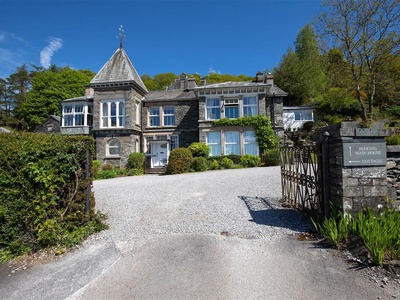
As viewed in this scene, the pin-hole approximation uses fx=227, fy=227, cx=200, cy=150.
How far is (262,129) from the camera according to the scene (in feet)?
59.5

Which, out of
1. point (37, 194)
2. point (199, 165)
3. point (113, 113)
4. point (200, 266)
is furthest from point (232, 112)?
point (200, 266)

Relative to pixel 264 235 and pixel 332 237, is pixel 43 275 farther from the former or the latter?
pixel 332 237

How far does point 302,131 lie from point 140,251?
2372 centimetres

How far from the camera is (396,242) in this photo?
10.5 feet

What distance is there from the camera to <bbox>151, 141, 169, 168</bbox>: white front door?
2108 centimetres

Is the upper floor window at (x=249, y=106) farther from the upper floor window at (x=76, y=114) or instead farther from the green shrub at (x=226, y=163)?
the upper floor window at (x=76, y=114)

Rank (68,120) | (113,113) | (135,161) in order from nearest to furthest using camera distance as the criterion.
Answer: (135,161) → (113,113) → (68,120)

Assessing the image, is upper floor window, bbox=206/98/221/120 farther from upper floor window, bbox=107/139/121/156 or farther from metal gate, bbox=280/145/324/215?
metal gate, bbox=280/145/324/215

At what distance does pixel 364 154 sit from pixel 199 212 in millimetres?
3829

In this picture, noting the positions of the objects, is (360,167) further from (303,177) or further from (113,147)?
(113,147)

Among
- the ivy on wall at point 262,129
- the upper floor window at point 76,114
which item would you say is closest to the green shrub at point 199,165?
the ivy on wall at point 262,129

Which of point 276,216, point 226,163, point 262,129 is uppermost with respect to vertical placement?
point 262,129

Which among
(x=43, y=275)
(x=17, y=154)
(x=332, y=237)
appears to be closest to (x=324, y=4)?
(x=332, y=237)

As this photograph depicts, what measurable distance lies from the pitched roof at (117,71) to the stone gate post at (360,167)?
18.5 metres
